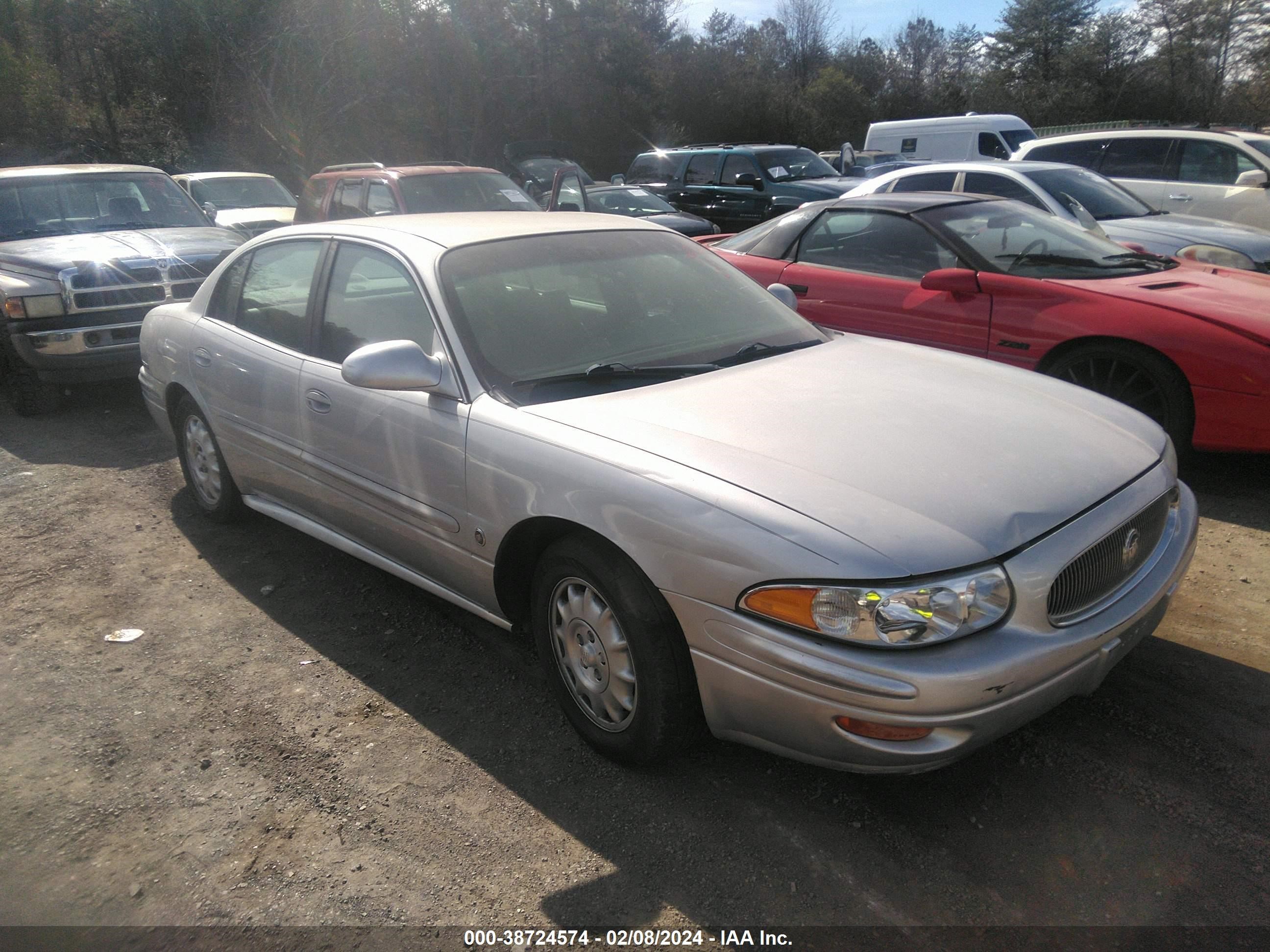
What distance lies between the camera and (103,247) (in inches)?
295

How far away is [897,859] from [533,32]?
32.1 m

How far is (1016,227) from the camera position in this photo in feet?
19.4

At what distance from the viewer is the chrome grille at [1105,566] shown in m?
2.54

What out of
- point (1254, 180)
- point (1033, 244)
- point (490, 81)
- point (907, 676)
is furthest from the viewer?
point (490, 81)

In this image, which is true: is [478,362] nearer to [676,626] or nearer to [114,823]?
[676,626]

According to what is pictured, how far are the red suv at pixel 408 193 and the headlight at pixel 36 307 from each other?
2.91 metres

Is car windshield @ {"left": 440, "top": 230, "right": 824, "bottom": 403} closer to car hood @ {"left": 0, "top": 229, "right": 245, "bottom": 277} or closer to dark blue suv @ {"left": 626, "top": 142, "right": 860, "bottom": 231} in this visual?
car hood @ {"left": 0, "top": 229, "right": 245, "bottom": 277}

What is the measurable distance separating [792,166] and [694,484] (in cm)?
1435

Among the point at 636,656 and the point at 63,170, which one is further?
the point at 63,170

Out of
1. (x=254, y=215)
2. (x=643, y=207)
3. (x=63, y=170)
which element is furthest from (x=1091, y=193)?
(x=254, y=215)

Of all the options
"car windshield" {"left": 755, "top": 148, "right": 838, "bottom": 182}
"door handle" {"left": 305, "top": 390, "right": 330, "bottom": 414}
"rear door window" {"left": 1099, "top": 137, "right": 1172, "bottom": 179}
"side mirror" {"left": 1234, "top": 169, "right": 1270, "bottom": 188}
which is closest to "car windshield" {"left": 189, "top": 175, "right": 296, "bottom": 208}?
"car windshield" {"left": 755, "top": 148, "right": 838, "bottom": 182}

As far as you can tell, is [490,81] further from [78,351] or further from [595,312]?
[595,312]

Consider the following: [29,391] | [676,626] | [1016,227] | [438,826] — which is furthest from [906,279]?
[29,391]

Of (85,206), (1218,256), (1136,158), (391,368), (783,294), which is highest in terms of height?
(85,206)
